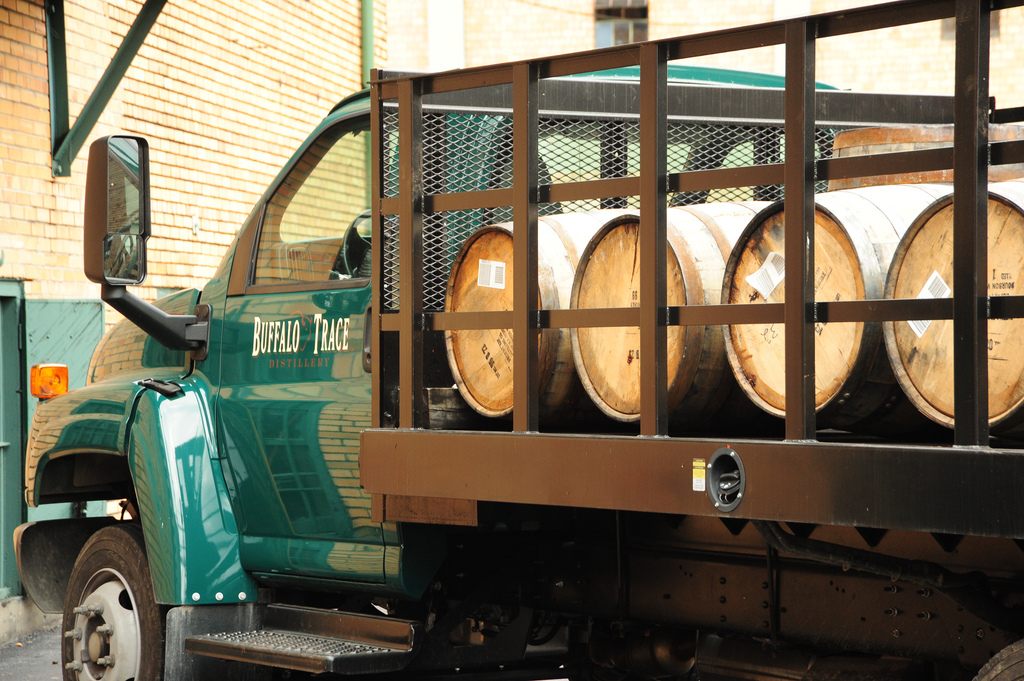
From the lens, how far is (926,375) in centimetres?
322

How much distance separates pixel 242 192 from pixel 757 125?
20.7 feet

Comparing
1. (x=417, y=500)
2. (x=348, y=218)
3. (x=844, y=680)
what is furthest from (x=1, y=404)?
(x=844, y=680)

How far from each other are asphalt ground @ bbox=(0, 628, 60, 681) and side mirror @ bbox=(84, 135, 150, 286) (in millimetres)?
3164

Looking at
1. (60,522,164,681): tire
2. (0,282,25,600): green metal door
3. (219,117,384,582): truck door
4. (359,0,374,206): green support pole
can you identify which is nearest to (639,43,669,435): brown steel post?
(219,117,384,582): truck door

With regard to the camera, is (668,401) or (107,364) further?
(107,364)

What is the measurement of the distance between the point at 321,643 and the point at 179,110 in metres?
5.86

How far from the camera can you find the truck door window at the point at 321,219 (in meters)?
5.12

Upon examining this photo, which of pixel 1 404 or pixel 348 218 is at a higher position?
pixel 348 218

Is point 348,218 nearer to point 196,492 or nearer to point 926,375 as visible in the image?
point 196,492

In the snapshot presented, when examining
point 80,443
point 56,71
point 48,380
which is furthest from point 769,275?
point 56,71

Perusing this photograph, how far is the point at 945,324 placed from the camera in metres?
3.19

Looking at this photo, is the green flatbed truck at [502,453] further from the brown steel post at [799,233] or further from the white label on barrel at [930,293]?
the white label on barrel at [930,293]

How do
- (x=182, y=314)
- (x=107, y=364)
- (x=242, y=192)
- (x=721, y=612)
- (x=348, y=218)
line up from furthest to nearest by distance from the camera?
(x=242, y=192), (x=107, y=364), (x=182, y=314), (x=348, y=218), (x=721, y=612)

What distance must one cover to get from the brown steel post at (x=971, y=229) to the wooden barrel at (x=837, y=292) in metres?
0.39
